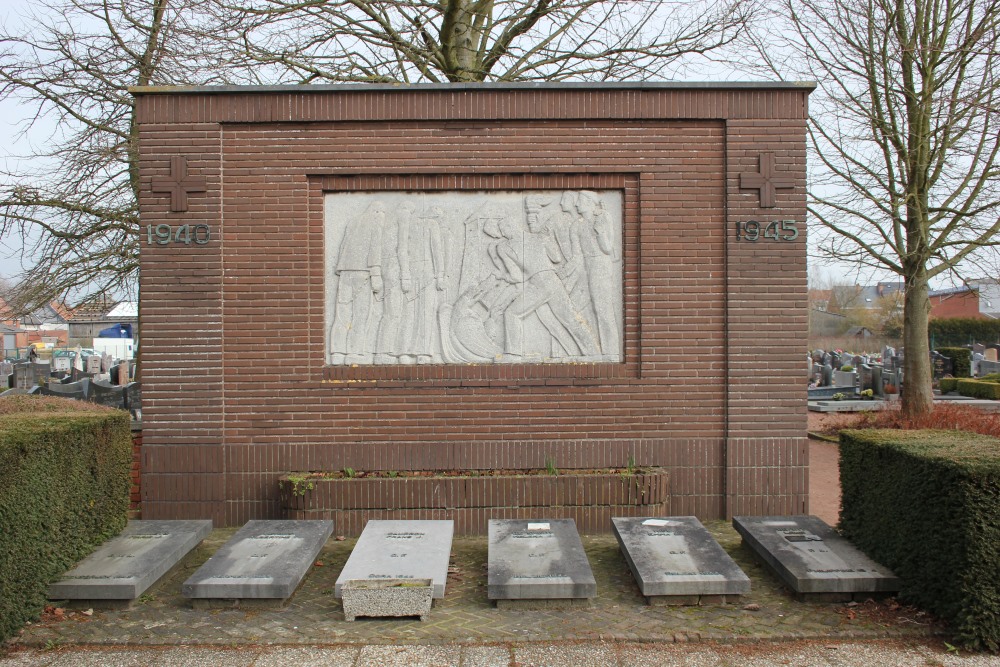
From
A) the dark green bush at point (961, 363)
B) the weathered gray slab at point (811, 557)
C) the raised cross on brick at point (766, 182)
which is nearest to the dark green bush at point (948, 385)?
the dark green bush at point (961, 363)

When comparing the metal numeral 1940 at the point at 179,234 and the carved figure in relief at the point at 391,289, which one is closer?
the metal numeral 1940 at the point at 179,234

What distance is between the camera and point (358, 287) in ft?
26.5

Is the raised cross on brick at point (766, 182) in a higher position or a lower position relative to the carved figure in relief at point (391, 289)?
higher

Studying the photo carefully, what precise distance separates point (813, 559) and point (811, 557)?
0.05 m

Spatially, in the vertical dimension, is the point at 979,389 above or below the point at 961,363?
below

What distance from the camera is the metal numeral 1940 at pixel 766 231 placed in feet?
26.0

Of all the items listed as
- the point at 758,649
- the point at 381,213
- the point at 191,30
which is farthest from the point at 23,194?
the point at 758,649

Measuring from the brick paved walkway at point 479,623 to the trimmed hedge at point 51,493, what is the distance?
34 centimetres

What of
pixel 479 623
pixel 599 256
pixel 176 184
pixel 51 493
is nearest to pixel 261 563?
pixel 51 493

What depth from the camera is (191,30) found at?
43.5 ft

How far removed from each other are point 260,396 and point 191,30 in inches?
324

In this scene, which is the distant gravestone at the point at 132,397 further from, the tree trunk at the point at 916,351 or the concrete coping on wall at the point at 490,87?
the tree trunk at the point at 916,351

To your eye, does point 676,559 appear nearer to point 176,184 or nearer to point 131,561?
point 131,561

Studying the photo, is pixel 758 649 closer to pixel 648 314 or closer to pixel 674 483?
pixel 674 483
